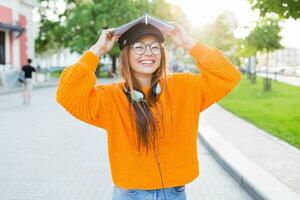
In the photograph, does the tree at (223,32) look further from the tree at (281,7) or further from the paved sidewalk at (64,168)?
the paved sidewalk at (64,168)

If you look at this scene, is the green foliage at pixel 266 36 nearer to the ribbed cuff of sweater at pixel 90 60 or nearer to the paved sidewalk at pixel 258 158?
the paved sidewalk at pixel 258 158

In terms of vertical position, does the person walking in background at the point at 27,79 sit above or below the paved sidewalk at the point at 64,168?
above

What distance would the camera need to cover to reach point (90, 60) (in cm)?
279

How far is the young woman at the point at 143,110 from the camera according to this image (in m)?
2.72

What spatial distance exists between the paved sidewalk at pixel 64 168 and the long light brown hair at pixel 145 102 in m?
3.47

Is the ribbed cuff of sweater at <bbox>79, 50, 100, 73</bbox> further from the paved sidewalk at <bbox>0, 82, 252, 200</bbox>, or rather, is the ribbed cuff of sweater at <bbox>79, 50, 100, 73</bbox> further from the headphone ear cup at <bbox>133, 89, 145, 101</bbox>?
the paved sidewalk at <bbox>0, 82, 252, 200</bbox>

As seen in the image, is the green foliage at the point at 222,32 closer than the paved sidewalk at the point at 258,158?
No

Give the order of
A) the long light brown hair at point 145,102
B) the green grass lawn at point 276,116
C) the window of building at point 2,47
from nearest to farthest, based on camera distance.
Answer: the long light brown hair at point 145,102, the green grass lawn at point 276,116, the window of building at point 2,47

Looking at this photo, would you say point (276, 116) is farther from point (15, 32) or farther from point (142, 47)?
point (15, 32)

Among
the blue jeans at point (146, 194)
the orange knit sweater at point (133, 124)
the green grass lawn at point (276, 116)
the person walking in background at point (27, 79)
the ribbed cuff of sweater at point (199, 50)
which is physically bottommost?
the green grass lawn at point (276, 116)

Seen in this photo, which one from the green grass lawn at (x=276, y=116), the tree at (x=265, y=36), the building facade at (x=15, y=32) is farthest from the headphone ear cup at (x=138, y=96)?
the tree at (x=265, y=36)

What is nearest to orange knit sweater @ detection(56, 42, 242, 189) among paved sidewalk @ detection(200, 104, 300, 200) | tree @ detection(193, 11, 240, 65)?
paved sidewalk @ detection(200, 104, 300, 200)

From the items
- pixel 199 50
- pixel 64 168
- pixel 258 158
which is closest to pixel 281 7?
pixel 258 158

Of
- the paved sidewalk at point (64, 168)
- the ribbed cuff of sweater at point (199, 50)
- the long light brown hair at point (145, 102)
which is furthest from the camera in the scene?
the paved sidewalk at point (64, 168)
